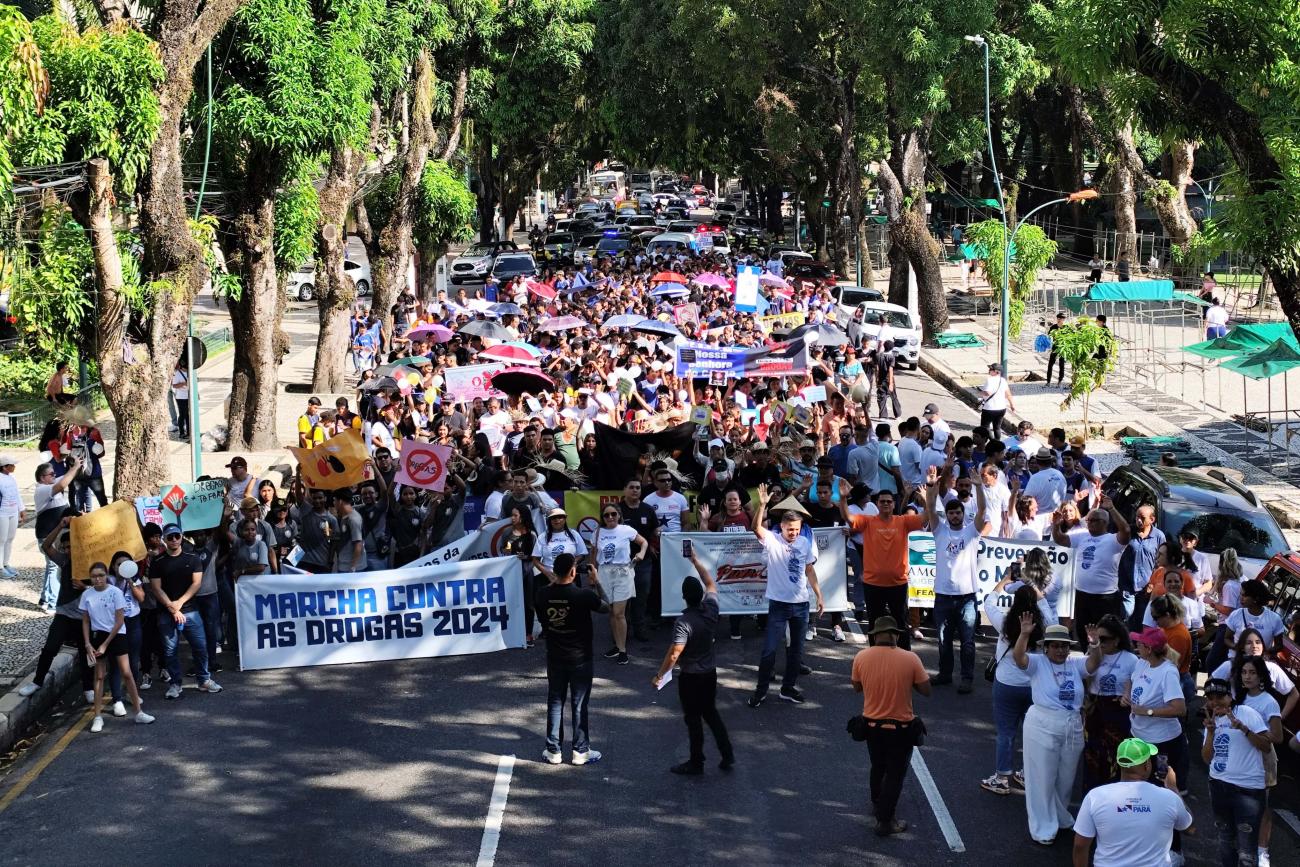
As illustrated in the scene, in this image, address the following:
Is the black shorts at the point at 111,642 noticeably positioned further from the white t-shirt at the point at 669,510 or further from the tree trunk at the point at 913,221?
the tree trunk at the point at 913,221

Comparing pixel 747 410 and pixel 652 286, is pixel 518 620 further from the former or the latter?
pixel 652 286

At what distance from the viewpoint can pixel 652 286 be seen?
38.3 m

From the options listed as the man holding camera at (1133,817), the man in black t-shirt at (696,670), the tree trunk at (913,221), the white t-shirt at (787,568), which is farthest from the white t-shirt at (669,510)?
the tree trunk at (913,221)

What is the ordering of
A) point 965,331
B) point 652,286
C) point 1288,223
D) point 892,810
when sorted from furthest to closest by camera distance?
point 965,331 < point 652,286 < point 1288,223 < point 892,810

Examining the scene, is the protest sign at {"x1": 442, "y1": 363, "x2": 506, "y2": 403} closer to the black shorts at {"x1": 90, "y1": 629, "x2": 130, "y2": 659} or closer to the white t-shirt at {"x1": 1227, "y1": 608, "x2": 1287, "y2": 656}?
the black shorts at {"x1": 90, "y1": 629, "x2": 130, "y2": 659}

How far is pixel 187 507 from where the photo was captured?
49.4 ft

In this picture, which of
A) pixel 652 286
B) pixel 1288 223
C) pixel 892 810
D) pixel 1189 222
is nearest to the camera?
pixel 892 810

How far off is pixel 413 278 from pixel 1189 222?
23.2 m

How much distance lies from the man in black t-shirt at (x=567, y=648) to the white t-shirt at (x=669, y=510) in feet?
11.7

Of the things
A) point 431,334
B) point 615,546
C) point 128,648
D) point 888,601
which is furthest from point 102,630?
point 431,334

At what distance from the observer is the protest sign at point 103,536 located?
13.0m

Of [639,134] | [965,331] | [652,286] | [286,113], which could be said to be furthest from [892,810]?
[639,134]

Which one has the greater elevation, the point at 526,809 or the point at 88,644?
the point at 88,644

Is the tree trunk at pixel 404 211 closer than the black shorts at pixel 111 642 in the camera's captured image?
No
